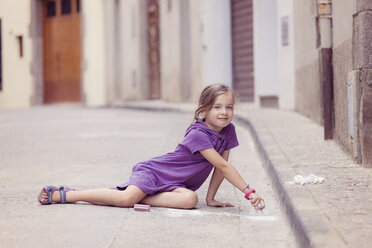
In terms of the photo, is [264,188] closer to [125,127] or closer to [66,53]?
[125,127]

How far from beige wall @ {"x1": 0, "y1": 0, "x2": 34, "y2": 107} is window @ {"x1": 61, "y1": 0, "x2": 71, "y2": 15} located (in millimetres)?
1361

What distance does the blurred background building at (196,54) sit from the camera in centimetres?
554

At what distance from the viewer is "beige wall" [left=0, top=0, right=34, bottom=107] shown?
86.7 ft

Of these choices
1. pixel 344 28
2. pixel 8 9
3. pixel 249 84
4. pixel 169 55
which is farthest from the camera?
pixel 8 9

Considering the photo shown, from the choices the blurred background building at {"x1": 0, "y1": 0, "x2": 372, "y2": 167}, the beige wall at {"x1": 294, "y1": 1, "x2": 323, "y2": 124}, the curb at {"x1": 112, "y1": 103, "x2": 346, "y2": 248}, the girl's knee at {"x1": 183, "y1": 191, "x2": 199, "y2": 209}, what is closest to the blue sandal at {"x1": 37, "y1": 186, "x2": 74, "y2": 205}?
the girl's knee at {"x1": 183, "y1": 191, "x2": 199, "y2": 209}

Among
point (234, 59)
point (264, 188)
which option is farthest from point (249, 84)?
point (264, 188)

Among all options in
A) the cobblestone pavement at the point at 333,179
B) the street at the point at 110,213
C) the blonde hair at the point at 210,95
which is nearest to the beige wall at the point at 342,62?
the cobblestone pavement at the point at 333,179

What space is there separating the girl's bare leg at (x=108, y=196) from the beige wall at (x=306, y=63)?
3.82 meters

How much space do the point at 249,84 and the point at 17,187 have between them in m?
11.2

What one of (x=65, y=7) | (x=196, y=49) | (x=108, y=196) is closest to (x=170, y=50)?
(x=196, y=49)

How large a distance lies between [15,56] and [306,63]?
65.5ft

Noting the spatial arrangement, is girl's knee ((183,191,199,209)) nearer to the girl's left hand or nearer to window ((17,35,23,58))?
the girl's left hand

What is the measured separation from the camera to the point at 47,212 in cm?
396

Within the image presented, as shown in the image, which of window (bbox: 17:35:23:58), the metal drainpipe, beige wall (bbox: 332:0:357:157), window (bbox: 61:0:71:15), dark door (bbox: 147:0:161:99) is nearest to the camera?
beige wall (bbox: 332:0:357:157)
